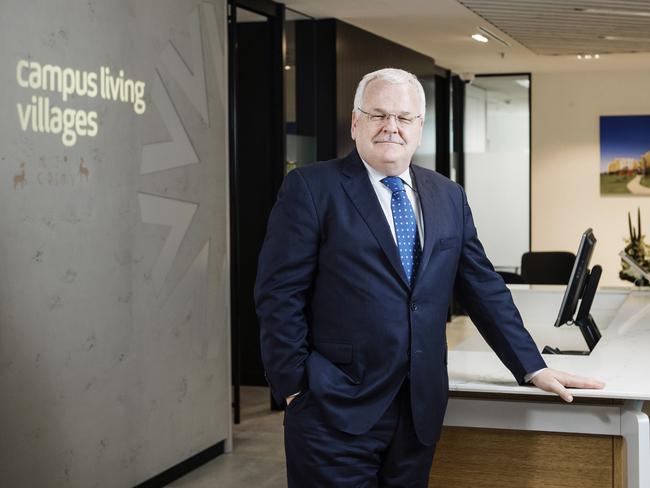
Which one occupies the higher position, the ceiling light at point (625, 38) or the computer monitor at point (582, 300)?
the ceiling light at point (625, 38)

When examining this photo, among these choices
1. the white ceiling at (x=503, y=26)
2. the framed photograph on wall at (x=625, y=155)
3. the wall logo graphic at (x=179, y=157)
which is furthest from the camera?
the framed photograph on wall at (x=625, y=155)

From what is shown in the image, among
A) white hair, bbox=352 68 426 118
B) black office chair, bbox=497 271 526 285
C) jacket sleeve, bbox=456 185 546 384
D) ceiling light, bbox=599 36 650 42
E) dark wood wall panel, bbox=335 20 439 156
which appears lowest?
black office chair, bbox=497 271 526 285

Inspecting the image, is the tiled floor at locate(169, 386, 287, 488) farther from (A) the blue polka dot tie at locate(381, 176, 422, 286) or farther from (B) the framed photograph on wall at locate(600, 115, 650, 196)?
(B) the framed photograph on wall at locate(600, 115, 650, 196)

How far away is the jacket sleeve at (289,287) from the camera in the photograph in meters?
2.59

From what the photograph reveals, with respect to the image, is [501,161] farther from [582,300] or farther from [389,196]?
[389,196]

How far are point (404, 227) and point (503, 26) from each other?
19.4ft

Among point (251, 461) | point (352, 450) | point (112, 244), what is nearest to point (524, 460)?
point (352, 450)

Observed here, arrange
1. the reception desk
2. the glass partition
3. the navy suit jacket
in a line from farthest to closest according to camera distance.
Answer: the glass partition, the reception desk, the navy suit jacket

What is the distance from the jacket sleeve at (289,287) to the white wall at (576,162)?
32.4 feet

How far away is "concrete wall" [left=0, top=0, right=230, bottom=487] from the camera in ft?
13.6

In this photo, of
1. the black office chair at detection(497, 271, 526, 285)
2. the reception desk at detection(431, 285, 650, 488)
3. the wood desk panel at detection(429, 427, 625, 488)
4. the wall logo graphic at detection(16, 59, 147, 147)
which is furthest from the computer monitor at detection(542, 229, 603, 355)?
the black office chair at detection(497, 271, 526, 285)

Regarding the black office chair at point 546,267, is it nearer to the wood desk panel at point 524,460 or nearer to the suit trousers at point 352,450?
the wood desk panel at point 524,460

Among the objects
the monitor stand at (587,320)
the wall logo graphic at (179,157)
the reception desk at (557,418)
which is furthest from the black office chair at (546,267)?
the reception desk at (557,418)

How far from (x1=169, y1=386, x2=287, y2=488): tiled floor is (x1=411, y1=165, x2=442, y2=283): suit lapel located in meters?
3.00
